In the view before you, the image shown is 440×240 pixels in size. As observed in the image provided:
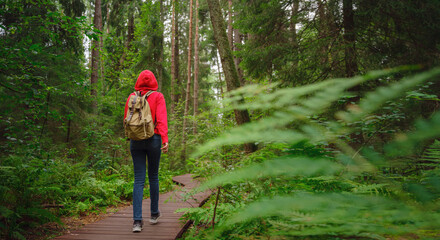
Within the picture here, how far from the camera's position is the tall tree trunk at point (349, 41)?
4.73 metres

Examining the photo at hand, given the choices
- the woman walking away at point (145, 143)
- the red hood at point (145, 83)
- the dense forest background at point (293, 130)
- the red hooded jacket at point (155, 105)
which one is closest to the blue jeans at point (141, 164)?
the woman walking away at point (145, 143)

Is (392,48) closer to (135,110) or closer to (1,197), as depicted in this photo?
(135,110)

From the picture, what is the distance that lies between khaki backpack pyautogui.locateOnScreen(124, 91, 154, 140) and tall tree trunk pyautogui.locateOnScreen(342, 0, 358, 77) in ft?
14.2

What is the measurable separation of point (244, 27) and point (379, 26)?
3235mm

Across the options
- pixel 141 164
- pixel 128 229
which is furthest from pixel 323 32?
pixel 128 229

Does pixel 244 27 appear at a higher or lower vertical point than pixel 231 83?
higher

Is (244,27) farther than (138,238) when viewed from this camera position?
Yes

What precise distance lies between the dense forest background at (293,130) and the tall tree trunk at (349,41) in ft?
0.08

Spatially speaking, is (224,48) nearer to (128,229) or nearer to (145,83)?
(145,83)

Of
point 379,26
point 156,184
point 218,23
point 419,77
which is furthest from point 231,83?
point 419,77

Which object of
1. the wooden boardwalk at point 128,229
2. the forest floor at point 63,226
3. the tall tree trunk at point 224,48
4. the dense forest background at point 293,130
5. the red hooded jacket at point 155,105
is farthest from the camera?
the tall tree trunk at point 224,48

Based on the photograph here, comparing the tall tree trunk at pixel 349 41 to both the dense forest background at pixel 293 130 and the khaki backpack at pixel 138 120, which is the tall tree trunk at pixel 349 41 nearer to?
the dense forest background at pixel 293 130

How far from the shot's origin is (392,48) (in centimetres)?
453

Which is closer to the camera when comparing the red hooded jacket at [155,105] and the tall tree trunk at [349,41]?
the red hooded jacket at [155,105]
